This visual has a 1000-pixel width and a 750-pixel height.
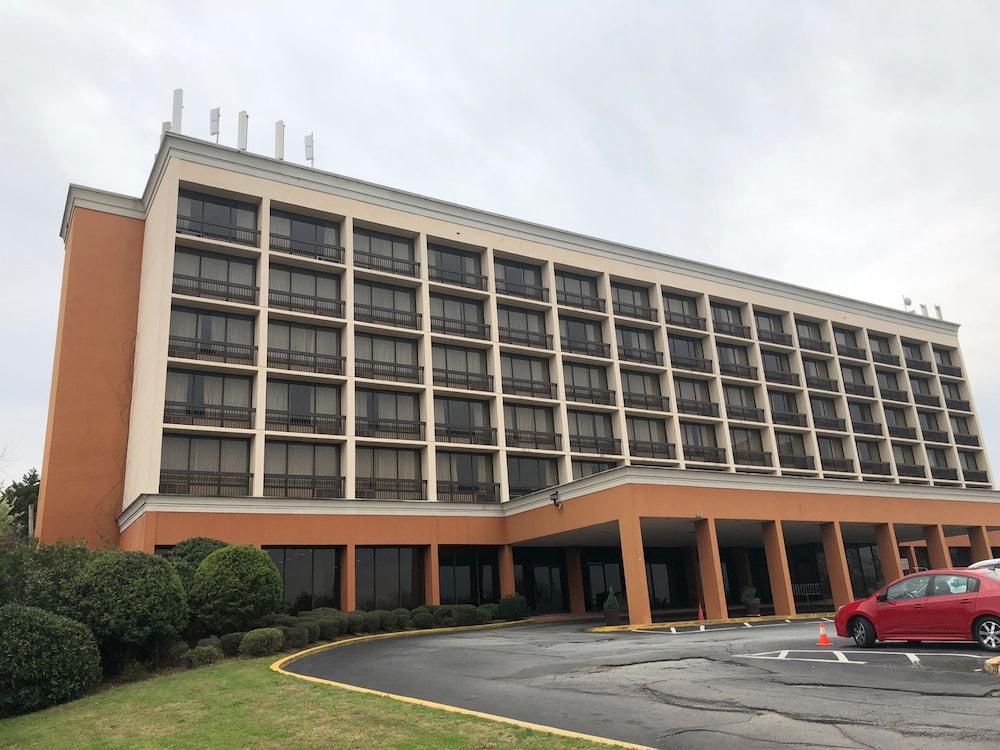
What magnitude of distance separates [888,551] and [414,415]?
2340 centimetres

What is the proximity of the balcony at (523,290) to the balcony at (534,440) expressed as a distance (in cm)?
787

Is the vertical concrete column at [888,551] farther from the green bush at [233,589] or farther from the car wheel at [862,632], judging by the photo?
the green bush at [233,589]

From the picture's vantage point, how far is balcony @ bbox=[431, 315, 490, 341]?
42562mm

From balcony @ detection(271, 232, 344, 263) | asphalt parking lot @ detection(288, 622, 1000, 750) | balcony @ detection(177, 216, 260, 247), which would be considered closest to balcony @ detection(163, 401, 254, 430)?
balcony @ detection(177, 216, 260, 247)

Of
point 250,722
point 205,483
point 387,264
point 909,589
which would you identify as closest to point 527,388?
point 387,264

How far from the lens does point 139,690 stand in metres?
16.6

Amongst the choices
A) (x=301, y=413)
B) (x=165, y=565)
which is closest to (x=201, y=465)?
(x=301, y=413)

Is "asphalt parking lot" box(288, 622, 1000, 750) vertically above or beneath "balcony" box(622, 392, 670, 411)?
beneath

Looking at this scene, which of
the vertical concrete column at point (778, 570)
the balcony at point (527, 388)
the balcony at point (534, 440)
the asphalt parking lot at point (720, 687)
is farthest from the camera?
the balcony at point (527, 388)

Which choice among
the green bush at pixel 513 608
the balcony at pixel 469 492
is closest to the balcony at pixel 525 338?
the balcony at pixel 469 492

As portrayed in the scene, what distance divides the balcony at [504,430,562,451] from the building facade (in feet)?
0.41

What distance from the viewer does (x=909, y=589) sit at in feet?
53.2

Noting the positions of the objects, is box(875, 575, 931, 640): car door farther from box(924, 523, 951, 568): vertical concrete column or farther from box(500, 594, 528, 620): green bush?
box(924, 523, 951, 568): vertical concrete column

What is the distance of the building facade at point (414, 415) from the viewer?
34.1 m
